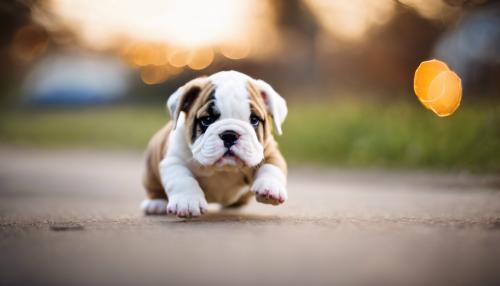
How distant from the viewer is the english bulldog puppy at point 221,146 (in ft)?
10.0

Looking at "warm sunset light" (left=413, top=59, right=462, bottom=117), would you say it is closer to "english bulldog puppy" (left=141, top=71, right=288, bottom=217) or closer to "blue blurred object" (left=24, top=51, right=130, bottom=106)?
"english bulldog puppy" (left=141, top=71, right=288, bottom=217)

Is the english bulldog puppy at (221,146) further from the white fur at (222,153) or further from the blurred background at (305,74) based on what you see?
the blurred background at (305,74)

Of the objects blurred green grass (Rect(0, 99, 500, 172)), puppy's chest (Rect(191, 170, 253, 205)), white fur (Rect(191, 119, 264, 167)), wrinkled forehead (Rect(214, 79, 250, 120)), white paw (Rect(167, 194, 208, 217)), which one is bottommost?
white paw (Rect(167, 194, 208, 217))

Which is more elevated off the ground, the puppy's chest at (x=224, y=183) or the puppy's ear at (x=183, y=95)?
the puppy's ear at (x=183, y=95)

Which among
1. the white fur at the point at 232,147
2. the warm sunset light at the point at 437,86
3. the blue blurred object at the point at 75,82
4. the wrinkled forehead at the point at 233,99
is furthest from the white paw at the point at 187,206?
the blue blurred object at the point at 75,82

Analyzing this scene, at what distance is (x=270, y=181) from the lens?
10.3ft

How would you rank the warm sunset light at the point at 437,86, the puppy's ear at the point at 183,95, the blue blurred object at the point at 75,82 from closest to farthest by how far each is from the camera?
the puppy's ear at the point at 183,95 < the warm sunset light at the point at 437,86 < the blue blurred object at the point at 75,82

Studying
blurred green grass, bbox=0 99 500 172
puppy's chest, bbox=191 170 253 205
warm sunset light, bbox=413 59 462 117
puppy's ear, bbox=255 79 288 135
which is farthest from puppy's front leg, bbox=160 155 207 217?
warm sunset light, bbox=413 59 462 117

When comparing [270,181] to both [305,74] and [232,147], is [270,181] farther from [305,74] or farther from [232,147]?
[305,74]

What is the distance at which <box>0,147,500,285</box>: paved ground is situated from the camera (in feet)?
6.10

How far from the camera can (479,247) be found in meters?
2.25

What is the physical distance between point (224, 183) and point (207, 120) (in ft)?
1.42

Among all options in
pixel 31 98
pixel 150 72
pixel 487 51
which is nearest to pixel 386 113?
pixel 487 51

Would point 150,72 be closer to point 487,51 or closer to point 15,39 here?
point 15,39
